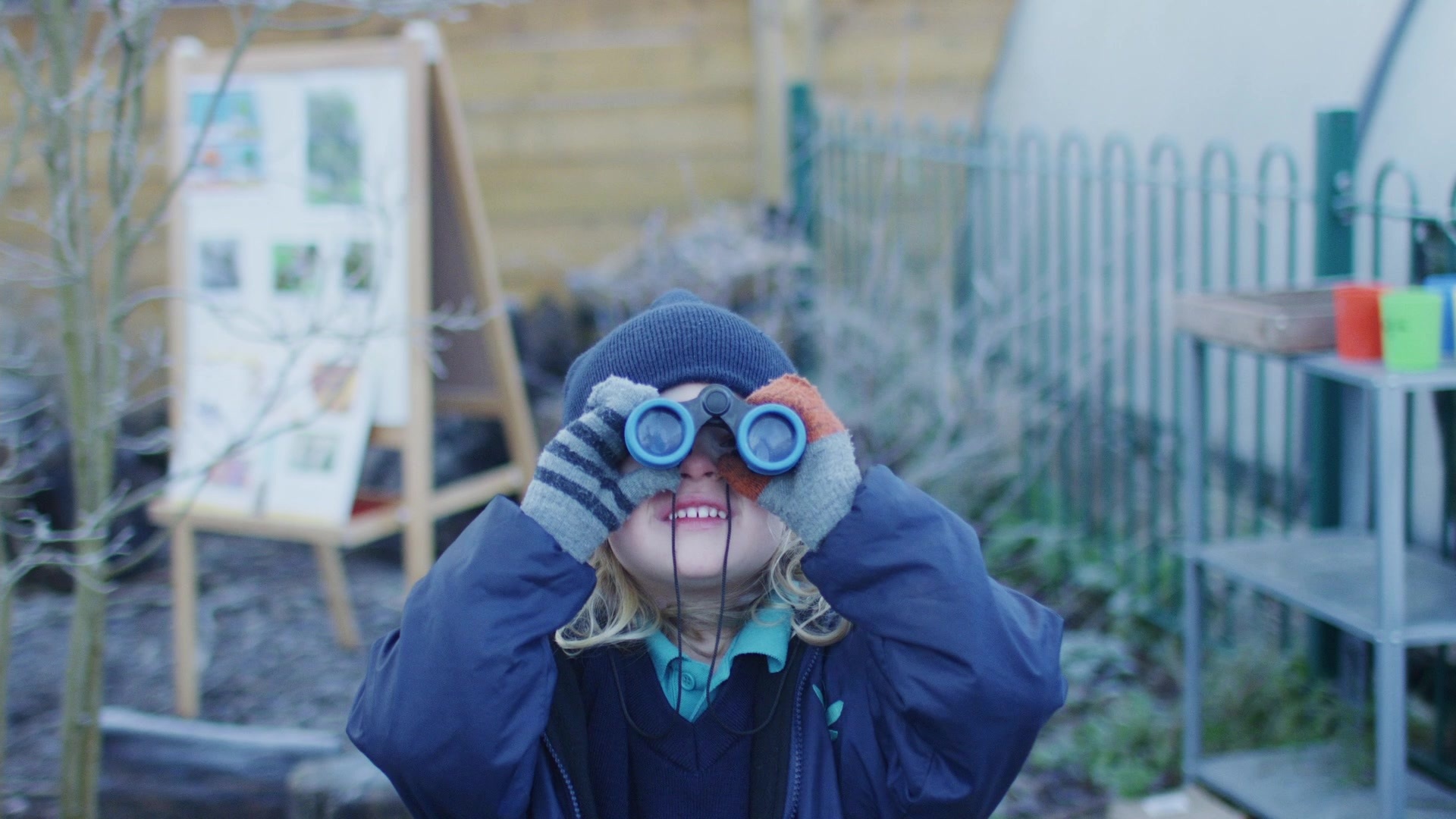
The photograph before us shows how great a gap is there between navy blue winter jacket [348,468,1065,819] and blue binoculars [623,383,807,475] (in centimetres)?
12

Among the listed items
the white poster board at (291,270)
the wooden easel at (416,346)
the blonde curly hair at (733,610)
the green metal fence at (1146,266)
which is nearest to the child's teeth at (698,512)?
the blonde curly hair at (733,610)

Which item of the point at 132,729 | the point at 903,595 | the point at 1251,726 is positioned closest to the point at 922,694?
the point at 903,595

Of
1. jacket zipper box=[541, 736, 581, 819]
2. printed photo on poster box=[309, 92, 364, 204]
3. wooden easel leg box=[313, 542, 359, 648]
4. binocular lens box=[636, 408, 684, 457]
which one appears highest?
printed photo on poster box=[309, 92, 364, 204]

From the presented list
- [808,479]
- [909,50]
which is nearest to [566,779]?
[808,479]

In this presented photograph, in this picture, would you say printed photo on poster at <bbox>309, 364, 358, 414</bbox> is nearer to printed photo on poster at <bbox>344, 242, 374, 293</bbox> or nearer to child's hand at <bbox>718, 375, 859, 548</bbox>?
printed photo on poster at <bbox>344, 242, 374, 293</bbox>

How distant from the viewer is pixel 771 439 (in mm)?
1580

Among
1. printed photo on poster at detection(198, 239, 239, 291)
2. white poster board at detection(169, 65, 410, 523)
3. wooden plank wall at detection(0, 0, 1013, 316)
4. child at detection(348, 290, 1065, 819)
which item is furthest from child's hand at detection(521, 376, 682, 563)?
wooden plank wall at detection(0, 0, 1013, 316)

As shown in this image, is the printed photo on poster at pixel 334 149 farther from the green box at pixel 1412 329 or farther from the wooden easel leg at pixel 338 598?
the green box at pixel 1412 329

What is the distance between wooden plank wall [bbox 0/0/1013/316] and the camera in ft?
20.7

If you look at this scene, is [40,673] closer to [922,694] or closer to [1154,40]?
[922,694]

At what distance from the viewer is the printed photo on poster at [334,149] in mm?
3885

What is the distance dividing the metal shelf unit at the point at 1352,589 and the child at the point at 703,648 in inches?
48.4

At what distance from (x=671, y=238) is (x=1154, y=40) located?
209cm

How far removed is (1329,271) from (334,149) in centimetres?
272
